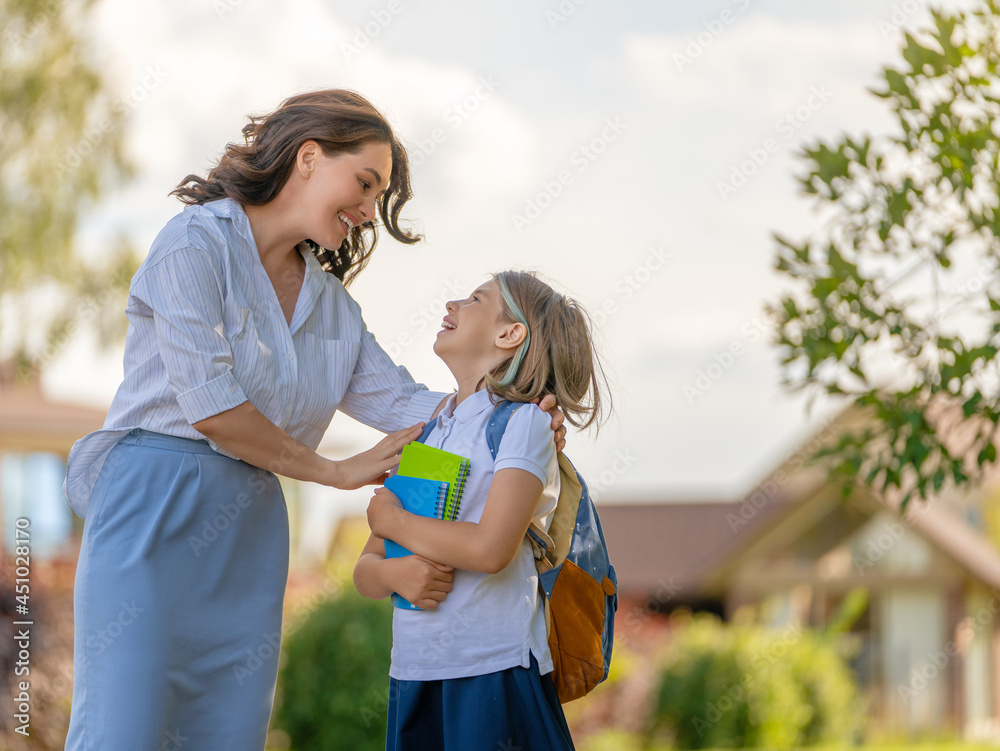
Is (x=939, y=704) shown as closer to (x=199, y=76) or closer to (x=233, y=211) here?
(x=199, y=76)

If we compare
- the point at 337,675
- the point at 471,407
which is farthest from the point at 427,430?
the point at 337,675

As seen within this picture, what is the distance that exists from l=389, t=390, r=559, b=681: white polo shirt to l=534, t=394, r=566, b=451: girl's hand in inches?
1.6

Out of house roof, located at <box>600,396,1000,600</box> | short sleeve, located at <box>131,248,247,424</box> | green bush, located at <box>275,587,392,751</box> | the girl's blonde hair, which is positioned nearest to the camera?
short sleeve, located at <box>131,248,247,424</box>

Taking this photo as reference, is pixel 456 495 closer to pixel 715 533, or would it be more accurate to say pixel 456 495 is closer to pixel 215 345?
pixel 215 345

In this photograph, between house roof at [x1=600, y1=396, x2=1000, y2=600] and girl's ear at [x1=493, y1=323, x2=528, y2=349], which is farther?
house roof at [x1=600, y1=396, x2=1000, y2=600]

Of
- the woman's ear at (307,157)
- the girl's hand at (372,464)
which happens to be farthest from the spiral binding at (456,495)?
the woman's ear at (307,157)

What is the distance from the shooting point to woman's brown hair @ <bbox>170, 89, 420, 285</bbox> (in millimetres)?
2764

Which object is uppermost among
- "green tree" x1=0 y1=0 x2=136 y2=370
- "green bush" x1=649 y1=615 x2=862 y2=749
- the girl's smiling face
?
"green tree" x1=0 y1=0 x2=136 y2=370

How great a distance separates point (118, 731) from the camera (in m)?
2.42

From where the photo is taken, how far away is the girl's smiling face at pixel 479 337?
2.91 m

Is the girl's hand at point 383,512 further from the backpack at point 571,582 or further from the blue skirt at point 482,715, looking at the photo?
the blue skirt at point 482,715

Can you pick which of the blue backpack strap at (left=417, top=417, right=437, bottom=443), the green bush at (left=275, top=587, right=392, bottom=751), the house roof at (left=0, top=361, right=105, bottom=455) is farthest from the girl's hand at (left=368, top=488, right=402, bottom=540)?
the house roof at (left=0, top=361, right=105, bottom=455)

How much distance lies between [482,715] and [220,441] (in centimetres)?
90

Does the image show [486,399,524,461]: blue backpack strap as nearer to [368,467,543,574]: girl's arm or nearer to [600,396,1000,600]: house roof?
[368,467,543,574]: girl's arm
